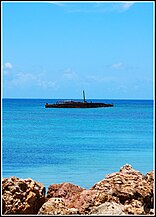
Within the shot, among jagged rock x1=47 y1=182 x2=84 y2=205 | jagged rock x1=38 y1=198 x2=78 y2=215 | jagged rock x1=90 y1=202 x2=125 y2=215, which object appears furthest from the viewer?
jagged rock x1=47 y1=182 x2=84 y2=205

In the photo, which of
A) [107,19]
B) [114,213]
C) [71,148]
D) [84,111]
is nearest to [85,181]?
[107,19]

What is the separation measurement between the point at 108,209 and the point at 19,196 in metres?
0.55

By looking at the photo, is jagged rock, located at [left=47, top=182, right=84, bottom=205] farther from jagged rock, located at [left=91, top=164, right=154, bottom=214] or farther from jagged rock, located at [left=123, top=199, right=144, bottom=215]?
jagged rock, located at [left=123, top=199, right=144, bottom=215]

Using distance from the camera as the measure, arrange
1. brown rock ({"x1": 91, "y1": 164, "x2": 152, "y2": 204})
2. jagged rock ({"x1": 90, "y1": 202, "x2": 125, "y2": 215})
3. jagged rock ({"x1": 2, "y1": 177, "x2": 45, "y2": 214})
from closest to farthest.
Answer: jagged rock ({"x1": 90, "y1": 202, "x2": 125, "y2": 215})
jagged rock ({"x1": 2, "y1": 177, "x2": 45, "y2": 214})
brown rock ({"x1": 91, "y1": 164, "x2": 152, "y2": 204})

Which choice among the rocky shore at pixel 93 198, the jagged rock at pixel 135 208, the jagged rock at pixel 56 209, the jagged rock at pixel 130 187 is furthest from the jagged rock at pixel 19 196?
the jagged rock at pixel 135 208

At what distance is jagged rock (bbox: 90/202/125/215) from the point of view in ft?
7.88

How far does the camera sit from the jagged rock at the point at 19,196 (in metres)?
2.62

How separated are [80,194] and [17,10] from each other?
159cm

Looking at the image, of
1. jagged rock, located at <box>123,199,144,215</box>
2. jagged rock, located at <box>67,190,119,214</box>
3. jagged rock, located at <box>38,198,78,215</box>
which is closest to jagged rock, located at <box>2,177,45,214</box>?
jagged rock, located at <box>38,198,78,215</box>

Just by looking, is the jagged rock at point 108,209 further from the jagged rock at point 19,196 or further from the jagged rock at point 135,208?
the jagged rock at point 19,196

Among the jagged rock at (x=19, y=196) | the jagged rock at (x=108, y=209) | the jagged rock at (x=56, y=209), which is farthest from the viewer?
the jagged rock at (x=19, y=196)

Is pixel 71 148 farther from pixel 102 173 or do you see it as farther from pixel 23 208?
pixel 23 208

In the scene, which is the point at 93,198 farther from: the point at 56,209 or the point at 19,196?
the point at 19,196

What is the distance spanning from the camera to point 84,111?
25094 mm
